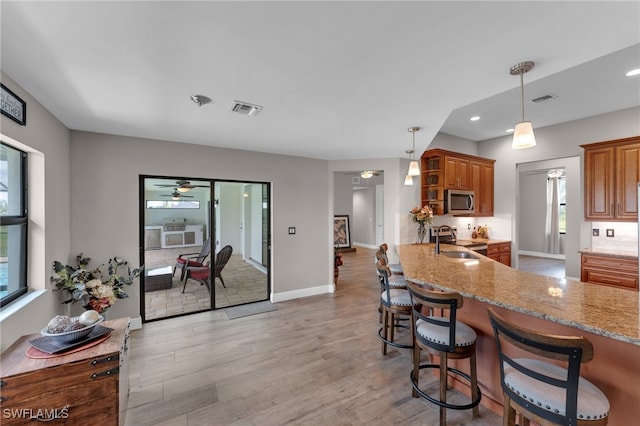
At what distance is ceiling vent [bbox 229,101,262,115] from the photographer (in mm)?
2432

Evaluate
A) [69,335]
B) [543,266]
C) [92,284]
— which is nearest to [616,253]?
[543,266]

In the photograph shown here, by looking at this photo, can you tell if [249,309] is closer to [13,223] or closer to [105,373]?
[105,373]

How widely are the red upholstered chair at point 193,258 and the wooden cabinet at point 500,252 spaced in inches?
208

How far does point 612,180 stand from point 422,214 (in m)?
2.64

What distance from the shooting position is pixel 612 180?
3826 mm

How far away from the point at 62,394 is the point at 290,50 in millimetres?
2496

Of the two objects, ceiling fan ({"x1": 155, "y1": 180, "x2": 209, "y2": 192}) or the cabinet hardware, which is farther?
ceiling fan ({"x1": 155, "y1": 180, "x2": 209, "y2": 192})

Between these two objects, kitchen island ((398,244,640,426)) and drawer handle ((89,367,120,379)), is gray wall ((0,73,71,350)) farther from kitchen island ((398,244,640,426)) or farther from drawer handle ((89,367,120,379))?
kitchen island ((398,244,640,426))

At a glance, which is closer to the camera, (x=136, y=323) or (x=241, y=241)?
(x=136, y=323)

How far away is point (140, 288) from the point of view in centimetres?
359

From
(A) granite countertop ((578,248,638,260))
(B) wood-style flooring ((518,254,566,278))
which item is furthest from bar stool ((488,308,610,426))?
(B) wood-style flooring ((518,254,566,278))

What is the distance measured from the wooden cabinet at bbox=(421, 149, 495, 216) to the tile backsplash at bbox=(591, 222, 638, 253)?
174 centimetres

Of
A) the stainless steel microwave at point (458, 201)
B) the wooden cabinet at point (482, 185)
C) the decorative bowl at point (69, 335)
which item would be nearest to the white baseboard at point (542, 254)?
the wooden cabinet at point (482, 185)

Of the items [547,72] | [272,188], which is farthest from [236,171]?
[547,72]
